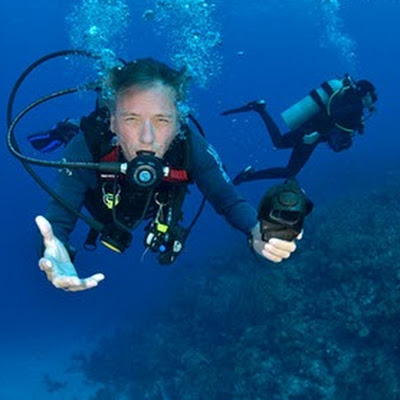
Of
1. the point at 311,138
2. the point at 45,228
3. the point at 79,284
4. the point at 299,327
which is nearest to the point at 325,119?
the point at 311,138

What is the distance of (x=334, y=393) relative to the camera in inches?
406

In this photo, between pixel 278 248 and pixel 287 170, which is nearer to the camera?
pixel 278 248

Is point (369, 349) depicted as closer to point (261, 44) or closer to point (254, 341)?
point (254, 341)

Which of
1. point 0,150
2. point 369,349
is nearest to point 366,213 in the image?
point 369,349

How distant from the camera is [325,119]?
10.0 m

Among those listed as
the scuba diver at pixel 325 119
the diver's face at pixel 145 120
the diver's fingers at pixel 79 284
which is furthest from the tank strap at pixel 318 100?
the diver's fingers at pixel 79 284

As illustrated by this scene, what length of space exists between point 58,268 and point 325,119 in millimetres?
8218

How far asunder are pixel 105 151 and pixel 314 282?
9.54 metres

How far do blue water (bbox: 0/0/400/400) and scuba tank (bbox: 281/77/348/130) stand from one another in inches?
200

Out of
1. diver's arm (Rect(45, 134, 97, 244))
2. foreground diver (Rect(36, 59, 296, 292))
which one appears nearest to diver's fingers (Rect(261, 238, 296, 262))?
foreground diver (Rect(36, 59, 296, 292))

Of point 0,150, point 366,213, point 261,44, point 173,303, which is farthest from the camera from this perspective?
point 0,150

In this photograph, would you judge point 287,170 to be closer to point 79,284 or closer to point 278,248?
point 278,248

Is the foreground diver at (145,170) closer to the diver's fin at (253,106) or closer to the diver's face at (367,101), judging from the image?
the diver's face at (367,101)

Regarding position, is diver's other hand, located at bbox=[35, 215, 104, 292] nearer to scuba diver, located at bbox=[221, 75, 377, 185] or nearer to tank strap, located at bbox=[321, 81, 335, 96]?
scuba diver, located at bbox=[221, 75, 377, 185]
